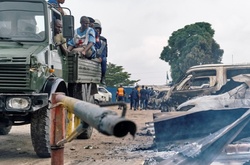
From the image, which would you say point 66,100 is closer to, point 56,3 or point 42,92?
point 42,92

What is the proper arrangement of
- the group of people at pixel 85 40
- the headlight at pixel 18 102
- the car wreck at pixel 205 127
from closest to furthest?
the car wreck at pixel 205 127 → the headlight at pixel 18 102 → the group of people at pixel 85 40

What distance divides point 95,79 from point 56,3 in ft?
6.87

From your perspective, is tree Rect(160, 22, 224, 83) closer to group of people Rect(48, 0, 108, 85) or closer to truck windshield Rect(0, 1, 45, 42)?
group of people Rect(48, 0, 108, 85)

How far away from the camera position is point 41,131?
6.48m

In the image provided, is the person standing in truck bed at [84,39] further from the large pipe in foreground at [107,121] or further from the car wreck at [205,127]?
the large pipe in foreground at [107,121]

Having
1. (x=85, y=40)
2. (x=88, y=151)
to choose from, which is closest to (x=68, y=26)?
(x=85, y=40)

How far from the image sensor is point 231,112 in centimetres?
696

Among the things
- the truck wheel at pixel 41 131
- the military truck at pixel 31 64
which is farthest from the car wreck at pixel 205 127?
the truck wheel at pixel 41 131

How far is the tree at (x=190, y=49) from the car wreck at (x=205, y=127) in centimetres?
2272

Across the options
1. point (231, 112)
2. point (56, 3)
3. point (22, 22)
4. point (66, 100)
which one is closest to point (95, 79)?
point (56, 3)

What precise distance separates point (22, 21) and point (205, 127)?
3.34m

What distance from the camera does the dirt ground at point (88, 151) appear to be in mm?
6344

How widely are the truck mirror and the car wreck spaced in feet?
6.28

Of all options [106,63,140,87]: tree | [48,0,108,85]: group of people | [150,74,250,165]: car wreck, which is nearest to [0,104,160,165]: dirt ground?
[150,74,250,165]: car wreck
